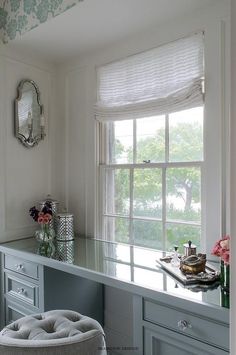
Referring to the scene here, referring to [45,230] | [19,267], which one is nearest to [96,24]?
[45,230]

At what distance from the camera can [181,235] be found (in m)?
2.02

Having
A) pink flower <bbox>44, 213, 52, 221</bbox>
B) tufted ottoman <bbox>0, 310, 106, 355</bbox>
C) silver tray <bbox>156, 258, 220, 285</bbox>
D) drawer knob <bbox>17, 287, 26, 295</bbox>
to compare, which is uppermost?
pink flower <bbox>44, 213, 52, 221</bbox>

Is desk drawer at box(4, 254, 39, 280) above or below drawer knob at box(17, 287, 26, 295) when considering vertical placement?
above

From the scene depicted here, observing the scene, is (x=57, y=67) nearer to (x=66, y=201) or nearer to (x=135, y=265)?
(x=66, y=201)

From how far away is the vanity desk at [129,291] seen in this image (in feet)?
4.11

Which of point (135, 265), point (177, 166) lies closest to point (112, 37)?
point (177, 166)

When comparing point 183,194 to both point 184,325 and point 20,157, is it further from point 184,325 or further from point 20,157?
point 20,157

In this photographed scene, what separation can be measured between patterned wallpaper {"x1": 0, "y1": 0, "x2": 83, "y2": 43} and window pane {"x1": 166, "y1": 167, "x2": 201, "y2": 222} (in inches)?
48.8

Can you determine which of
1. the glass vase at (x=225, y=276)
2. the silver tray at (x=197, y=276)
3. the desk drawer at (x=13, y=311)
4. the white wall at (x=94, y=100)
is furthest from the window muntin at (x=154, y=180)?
the desk drawer at (x=13, y=311)

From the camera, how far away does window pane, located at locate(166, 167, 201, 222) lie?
1.95m

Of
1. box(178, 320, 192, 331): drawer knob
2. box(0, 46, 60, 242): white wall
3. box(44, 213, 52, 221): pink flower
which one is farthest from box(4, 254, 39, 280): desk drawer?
box(178, 320, 192, 331): drawer knob

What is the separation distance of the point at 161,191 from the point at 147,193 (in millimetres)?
119

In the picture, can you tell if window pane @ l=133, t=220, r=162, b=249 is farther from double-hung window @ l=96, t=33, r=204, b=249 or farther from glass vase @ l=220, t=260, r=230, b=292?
glass vase @ l=220, t=260, r=230, b=292

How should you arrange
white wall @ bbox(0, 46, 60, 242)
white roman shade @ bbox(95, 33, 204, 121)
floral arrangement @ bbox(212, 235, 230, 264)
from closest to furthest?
floral arrangement @ bbox(212, 235, 230, 264) < white roman shade @ bbox(95, 33, 204, 121) < white wall @ bbox(0, 46, 60, 242)
